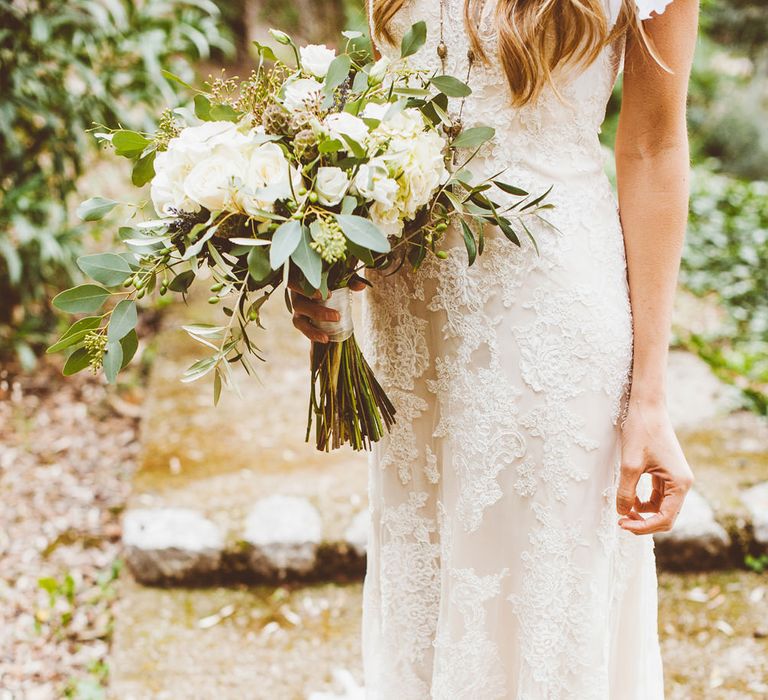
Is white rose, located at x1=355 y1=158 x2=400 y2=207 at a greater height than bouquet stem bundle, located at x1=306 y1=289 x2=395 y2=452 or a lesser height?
greater

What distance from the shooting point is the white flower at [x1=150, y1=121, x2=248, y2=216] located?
1248 mm

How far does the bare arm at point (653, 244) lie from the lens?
4.58ft

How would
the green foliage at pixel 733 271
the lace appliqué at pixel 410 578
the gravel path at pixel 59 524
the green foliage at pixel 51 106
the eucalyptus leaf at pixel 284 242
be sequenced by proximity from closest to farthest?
the eucalyptus leaf at pixel 284 242 < the lace appliqué at pixel 410 578 < the gravel path at pixel 59 524 < the green foliage at pixel 51 106 < the green foliage at pixel 733 271

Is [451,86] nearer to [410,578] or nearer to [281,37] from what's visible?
[281,37]

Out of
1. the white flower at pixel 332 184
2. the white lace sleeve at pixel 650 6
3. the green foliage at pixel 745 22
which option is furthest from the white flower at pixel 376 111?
the green foliage at pixel 745 22

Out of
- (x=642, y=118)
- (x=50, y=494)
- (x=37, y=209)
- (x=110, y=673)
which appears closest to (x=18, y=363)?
(x=37, y=209)

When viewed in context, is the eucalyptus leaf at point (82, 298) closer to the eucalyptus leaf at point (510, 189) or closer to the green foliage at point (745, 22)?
the eucalyptus leaf at point (510, 189)

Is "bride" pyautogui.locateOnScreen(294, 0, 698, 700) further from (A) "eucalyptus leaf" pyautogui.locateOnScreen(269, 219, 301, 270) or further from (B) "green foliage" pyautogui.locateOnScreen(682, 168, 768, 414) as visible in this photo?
(B) "green foliage" pyautogui.locateOnScreen(682, 168, 768, 414)

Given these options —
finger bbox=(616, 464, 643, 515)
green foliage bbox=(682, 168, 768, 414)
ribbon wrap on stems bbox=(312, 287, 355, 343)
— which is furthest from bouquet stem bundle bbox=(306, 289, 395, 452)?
green foliage bbox=(682, 168, 768, 414)

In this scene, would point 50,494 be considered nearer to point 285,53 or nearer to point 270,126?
point 270,126

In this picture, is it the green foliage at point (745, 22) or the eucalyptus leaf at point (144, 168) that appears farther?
the green foliage at point (745, 22)

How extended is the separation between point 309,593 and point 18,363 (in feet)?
7.87

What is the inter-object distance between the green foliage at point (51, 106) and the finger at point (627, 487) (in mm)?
3437

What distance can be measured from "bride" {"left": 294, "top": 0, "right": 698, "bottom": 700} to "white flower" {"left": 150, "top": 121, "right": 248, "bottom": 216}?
0.30 metres
